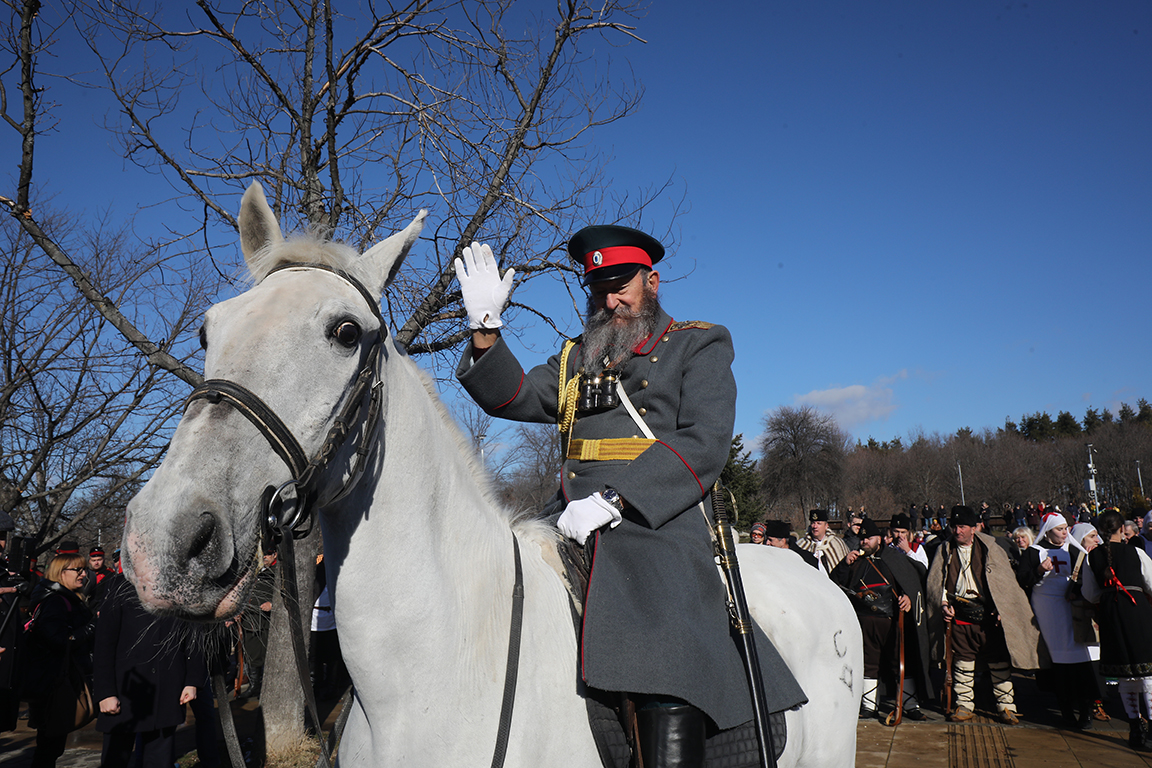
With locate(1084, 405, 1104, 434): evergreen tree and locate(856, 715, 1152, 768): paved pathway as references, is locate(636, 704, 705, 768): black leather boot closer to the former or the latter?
locate(856, 715, 1152, 768): paved pathway

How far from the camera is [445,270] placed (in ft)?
24.9

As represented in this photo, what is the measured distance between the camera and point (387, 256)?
2436 millimetres

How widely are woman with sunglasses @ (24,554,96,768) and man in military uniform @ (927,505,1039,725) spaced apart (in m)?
10.3

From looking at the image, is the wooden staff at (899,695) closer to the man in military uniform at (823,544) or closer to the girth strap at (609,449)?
the man in military uniform at (823,544)

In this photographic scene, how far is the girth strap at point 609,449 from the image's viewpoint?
9.11 ft

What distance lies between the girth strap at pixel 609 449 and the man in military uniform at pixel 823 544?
35.2 feet

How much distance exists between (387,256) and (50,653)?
6755 millimetres

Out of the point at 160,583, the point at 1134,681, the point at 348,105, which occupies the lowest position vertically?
the point at 1134,681

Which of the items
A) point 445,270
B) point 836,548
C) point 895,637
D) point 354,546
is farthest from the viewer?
point 836,548

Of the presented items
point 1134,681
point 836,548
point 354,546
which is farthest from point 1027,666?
point 354,546

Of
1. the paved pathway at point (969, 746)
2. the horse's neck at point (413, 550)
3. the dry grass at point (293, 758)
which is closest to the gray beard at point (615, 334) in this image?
the horse's neck at point (413, 550)

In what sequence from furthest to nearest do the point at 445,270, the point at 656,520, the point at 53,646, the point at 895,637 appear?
the point at 895,637 < the point at 445,270 < the point at 53,646 < the point at 656,520

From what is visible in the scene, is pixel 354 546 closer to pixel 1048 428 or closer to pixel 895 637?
pixel 895 637

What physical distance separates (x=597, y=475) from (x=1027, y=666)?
927 centimetres
